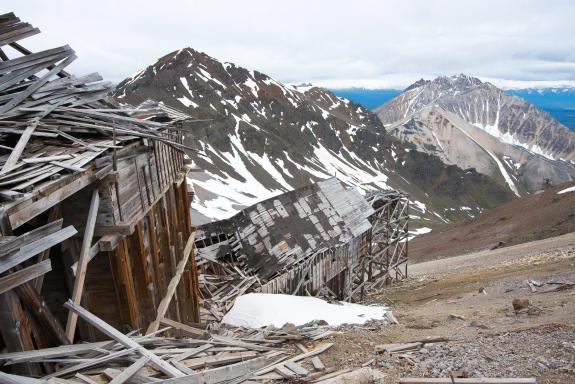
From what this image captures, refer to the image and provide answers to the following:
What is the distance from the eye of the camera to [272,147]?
102812mm

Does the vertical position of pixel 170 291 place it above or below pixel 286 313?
above

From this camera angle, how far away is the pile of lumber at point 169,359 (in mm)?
5102

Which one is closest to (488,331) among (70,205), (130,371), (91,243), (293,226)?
(130,371)

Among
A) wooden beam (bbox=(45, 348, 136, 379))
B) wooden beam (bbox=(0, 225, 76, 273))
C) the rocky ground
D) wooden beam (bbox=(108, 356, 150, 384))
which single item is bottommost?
the rocky ground

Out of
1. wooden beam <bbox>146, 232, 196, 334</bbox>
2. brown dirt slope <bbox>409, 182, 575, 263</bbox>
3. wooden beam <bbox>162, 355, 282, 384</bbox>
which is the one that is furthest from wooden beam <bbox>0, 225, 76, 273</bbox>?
brown dirt slope <bbox>409, 182, 575, 263</bbox>

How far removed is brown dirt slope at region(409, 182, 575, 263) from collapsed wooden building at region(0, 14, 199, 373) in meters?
32.2

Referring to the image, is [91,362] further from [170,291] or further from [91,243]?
[170,291]

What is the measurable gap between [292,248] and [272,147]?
3270 inches

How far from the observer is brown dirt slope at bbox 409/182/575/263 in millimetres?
34750

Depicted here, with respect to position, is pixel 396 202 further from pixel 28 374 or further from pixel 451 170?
pixel 451 170

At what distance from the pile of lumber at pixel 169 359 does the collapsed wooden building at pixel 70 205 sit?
0.30 m

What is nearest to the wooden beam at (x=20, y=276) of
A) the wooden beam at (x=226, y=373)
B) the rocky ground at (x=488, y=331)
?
the wooden beam at (x=226, y=373)

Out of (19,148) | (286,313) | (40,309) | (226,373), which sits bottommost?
(286,313)

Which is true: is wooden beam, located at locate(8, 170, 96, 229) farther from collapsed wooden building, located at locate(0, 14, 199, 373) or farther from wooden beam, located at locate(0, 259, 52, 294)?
wooden beam, located at locate(0, 259, 52, 294)
